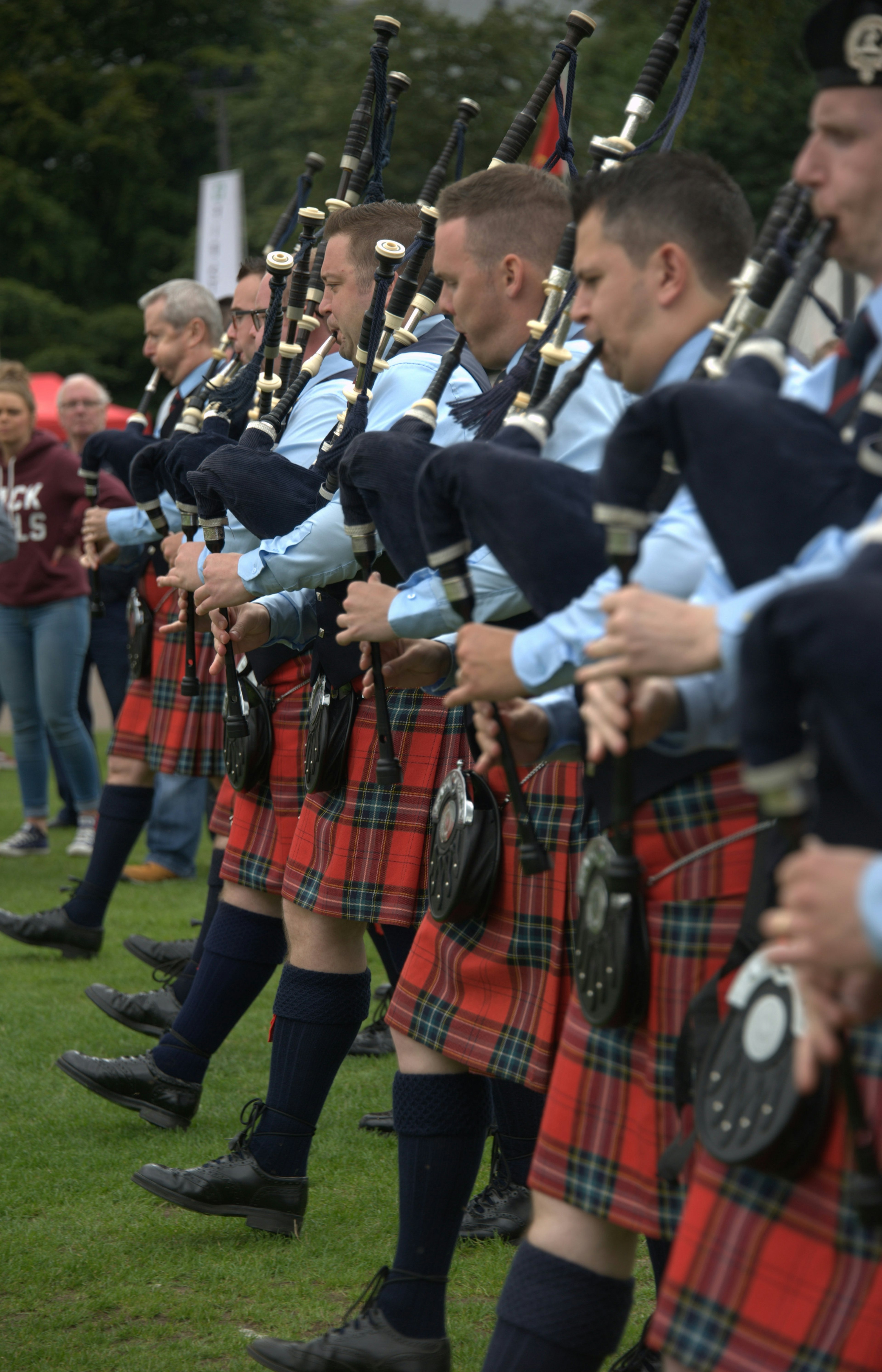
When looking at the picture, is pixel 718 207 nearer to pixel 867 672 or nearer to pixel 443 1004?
pixel 867 672

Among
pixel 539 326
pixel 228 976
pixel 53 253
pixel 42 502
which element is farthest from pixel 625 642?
pixel 53 253

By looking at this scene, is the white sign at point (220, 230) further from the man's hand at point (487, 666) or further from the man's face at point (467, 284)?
the man's hand at point (487, 666)

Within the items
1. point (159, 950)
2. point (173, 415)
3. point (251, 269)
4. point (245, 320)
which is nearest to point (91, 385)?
point (173, 415)

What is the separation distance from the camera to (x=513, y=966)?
2.19 meters

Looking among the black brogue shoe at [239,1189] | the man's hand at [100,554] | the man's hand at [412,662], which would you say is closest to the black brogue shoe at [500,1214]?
the black brogue shoe at [239,1189]

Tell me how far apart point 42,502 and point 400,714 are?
4137 millimetres

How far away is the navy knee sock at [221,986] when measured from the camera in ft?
10.8

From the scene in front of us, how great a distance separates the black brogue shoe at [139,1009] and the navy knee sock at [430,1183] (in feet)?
5.52

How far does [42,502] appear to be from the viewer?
6.53m

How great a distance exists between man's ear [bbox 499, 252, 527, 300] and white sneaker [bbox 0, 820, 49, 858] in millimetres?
4761

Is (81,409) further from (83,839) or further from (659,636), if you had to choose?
(659,636)

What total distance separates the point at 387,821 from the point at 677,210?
133 cm

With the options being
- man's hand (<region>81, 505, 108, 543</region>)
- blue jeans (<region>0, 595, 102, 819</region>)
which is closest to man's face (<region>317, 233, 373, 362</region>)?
man's hand (<region>81, 505, 108, 543</region>)

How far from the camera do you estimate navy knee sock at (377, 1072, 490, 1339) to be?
7.30 ft
